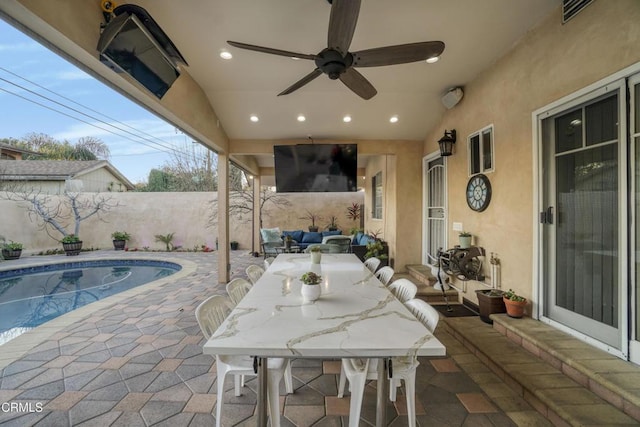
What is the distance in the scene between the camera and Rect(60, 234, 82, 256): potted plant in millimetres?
8247

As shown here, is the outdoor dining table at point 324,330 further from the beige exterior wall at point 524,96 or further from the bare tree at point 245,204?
the bare tree at point 245,204

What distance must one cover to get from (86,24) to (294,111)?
299 centimetres

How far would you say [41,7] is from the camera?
1.55 m

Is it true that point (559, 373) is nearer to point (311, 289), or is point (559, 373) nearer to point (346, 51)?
point (311, 289)

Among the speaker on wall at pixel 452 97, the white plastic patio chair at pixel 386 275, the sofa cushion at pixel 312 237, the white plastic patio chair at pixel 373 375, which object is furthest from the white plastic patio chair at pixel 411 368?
the sofa cushion at pixel 312 237

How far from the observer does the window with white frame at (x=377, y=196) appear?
7.09m

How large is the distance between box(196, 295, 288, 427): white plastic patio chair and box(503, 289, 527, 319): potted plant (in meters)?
2.56

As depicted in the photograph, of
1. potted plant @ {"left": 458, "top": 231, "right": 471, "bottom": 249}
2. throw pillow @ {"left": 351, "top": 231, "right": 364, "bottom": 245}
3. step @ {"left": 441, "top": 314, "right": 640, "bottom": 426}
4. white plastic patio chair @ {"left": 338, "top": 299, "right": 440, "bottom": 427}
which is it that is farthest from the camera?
throw pillow @ {"left": 351, "top": 231, "right": 364, "bottom": 245}

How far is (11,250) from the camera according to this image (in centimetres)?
739

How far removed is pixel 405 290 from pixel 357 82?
6.66 ft

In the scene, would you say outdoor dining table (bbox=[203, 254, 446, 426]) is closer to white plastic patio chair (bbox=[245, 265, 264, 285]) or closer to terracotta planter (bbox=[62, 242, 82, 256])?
white plastic patio chair (bbox=[245, 265, 264, 285])

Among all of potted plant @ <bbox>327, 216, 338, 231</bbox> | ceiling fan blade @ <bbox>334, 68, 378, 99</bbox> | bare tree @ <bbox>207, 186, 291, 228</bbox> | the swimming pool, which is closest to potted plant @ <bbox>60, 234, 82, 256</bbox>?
the swimming pool

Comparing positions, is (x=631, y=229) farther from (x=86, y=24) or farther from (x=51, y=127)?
(x=51, y=127)

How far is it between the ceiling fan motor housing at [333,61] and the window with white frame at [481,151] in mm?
2363
